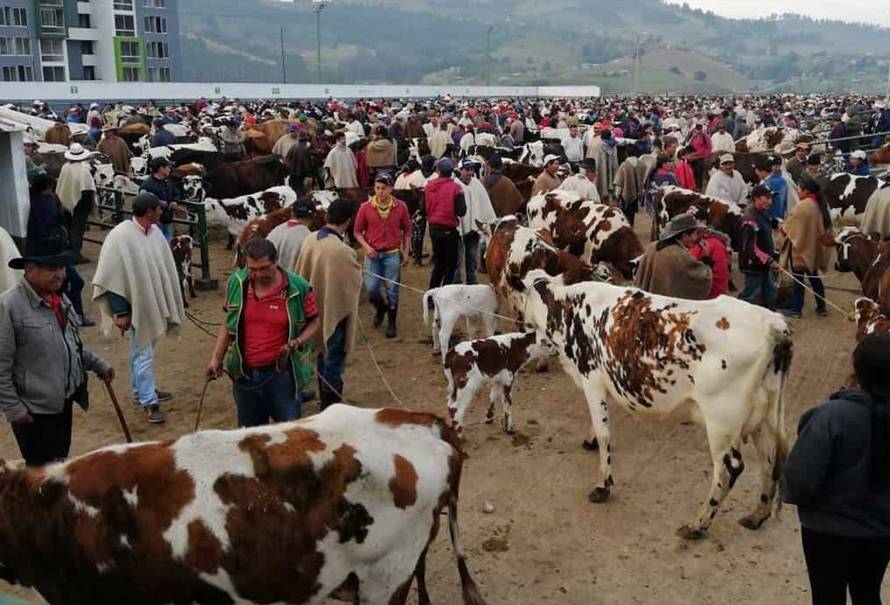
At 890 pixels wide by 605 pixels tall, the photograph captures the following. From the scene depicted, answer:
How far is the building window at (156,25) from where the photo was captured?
7062 cm

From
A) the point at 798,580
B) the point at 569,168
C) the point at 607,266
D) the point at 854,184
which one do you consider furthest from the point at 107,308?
the point at 854,184

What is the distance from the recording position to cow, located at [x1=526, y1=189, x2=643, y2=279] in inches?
426

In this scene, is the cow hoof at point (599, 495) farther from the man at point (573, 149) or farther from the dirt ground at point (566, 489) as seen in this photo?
the man at point (573, 149)

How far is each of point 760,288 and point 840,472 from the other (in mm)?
7574

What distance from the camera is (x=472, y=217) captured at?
410 inches

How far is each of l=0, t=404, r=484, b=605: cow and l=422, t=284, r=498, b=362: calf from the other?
4778mm

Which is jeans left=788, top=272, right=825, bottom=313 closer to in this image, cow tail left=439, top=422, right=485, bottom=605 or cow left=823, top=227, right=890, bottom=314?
cow left=823, top=227, right=890, bottom=314

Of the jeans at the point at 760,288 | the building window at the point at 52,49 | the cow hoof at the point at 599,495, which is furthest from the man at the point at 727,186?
the building window at the point at 52,49

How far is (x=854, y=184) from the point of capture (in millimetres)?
14086

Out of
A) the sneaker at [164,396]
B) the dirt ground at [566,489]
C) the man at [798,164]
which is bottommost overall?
the dirt ground at [566,489]

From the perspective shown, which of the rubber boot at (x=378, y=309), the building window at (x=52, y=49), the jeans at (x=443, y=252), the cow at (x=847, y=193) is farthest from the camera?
the building window at (x=52, y=49)

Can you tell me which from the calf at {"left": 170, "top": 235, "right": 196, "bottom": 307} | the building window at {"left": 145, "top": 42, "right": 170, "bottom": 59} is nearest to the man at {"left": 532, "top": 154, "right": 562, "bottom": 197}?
the calf at {"left": 170, "top": 235, "right": 196, "bottom": 307}

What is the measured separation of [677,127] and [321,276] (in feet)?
77.8

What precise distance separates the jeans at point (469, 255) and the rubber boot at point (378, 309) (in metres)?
1.28
